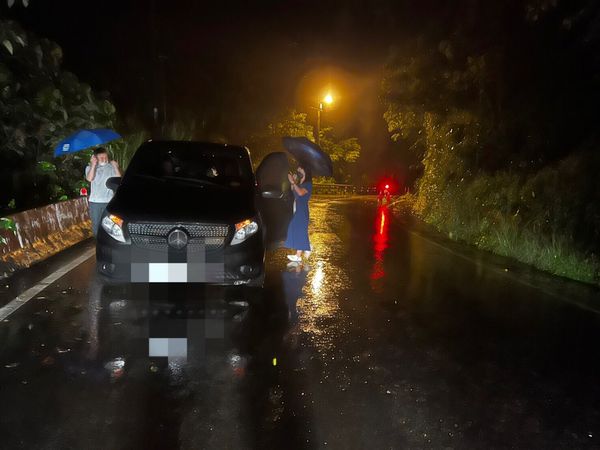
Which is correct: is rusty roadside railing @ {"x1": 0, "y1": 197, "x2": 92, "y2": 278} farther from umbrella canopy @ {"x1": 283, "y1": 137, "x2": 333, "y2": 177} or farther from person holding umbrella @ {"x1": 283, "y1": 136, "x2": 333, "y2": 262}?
umbrella canopy @ {"x1": 283, "y1": 137, "x2": 333, "y2": 177}

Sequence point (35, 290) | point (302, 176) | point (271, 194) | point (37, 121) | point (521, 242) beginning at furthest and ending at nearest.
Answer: point (37, 121) → point (521, 242) → point (302, 176) → point (271, 194) → point (35, 290)

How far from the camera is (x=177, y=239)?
19.3ft

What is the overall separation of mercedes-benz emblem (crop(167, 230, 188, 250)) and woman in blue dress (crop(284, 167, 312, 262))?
3034mm

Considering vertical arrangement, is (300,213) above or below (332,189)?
above

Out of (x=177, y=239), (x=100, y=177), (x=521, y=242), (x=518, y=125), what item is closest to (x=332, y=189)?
(x=518, y=125)

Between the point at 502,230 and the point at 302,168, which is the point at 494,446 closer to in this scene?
the point at 302,168

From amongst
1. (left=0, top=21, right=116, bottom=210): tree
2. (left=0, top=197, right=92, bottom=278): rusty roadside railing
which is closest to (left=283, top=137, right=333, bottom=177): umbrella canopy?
(left=0, top=197, right=92, bottom=278): rusty roadside railing

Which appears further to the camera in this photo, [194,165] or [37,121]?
[37,121]

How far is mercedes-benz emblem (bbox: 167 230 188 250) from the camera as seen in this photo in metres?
5.87

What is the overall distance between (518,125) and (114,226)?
9.91 m

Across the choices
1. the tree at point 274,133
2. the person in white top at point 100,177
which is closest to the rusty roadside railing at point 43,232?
the person in white top at point 100,177

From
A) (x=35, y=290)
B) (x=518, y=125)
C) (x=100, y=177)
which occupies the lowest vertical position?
(x=35, y=290)

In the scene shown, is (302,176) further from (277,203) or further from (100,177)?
(100,177)

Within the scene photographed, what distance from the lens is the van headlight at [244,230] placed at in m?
6.08
